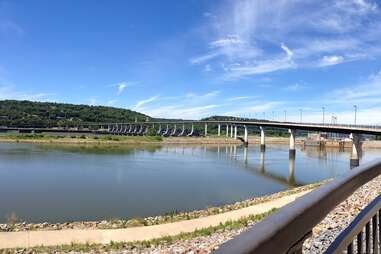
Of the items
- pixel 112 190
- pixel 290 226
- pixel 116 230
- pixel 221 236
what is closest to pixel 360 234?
pixel 290 226

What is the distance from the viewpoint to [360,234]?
262 centimetres

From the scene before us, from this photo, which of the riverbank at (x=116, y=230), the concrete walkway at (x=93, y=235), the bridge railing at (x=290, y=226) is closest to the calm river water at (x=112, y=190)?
the riverbank at (x=116, y=230)

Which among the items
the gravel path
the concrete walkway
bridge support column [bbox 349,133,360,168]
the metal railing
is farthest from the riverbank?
bridge support column [bbox 349,133,360,168]

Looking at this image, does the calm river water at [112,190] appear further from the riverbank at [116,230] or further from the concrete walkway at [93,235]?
the concrete walkway at [93,235]

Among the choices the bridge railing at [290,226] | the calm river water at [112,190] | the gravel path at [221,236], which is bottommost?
the calm river water at [112,190]

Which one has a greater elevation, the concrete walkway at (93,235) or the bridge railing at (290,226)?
the bridge railing at (290,226)

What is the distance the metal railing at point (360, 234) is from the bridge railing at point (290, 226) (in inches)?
7.2

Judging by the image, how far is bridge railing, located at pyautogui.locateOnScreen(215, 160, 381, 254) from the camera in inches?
56.3

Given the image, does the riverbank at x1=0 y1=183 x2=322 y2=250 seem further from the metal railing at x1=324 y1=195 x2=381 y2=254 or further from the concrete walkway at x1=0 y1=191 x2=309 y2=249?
the metal railing at x1=324 y1=195 x2=381 y2=254

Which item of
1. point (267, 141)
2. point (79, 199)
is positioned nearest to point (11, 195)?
point (79, 199)

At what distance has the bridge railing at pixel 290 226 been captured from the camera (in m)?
1.43

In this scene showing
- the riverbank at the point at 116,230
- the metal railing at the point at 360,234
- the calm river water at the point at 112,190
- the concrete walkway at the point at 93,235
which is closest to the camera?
the metal railing at the point at 360,234

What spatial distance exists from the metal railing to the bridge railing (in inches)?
7.2

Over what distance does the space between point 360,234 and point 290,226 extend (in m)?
1.14
